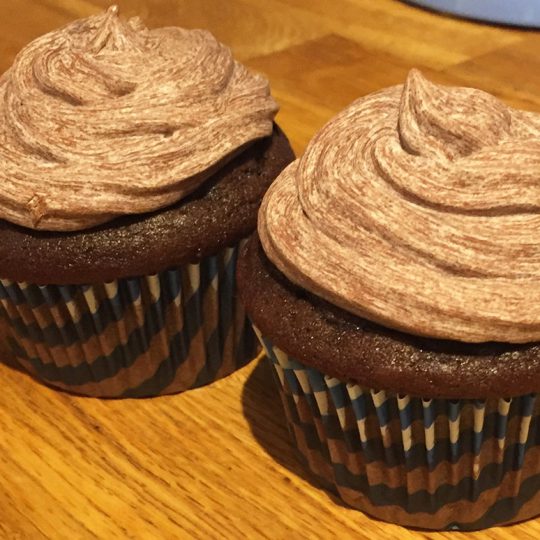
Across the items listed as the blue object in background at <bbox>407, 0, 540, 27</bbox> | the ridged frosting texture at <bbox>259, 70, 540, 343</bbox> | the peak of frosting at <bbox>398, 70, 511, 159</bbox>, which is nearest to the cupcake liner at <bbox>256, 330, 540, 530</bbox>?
the ridged frosting texture at <bbox>259, 70, 540, 343</bbox>

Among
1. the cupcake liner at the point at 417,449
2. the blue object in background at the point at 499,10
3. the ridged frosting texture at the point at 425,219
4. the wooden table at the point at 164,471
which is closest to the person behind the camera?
the ridged frosting texture at the point at 425,219

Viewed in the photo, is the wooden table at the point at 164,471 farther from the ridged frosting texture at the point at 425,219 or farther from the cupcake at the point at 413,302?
the ridged frosting texture at the point at 425,219

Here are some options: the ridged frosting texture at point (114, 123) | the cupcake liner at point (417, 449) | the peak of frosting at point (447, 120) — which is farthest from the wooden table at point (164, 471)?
the peak of frosting at point (447, 120)

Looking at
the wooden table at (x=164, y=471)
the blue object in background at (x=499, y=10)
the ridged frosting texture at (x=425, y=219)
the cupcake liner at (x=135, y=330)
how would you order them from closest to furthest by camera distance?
the ridged frosting texture at (x=425, y=219), the wooden table at (x=164, y=471), the cupcake liner at (x=135, y=330), the blue object in background at (x=499, y=10)

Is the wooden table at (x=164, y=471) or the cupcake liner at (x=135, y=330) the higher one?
the cupcake liner at (x=135, y=330)

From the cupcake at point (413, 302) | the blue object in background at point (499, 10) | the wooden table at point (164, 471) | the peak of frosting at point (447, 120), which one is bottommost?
the wooden table at point (164, 471)

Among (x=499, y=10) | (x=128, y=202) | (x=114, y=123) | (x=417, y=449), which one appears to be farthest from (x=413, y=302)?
(x=499, y=10)

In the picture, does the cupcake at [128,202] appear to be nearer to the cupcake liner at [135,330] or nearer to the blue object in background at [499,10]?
the cupcake liner at [135,330]

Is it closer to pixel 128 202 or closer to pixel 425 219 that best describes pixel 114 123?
pixel 128 202

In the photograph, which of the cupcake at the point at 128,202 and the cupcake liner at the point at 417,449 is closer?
the cupcake liner at the point at 417,449
